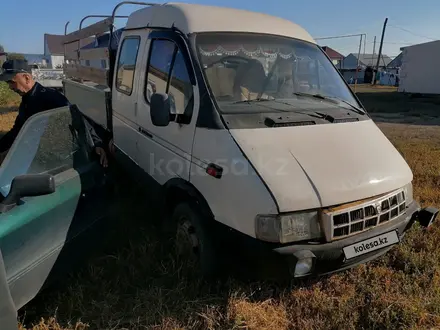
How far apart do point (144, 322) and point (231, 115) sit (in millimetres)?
1753

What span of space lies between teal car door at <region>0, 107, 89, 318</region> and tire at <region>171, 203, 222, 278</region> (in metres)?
0.89

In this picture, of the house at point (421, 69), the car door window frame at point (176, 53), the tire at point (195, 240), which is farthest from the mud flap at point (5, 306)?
the house at point (421, 69)

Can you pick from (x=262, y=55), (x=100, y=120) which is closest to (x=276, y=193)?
(x=262, y=55)

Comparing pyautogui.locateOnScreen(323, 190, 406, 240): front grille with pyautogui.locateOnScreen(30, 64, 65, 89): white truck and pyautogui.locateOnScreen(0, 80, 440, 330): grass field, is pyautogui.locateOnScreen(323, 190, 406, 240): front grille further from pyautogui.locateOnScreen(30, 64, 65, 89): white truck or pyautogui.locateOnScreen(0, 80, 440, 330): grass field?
pyautogui.locateOnScreen(30, 64, 65, 89): white truck

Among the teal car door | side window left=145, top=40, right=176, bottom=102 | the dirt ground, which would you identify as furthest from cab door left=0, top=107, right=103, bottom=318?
the dirt ground

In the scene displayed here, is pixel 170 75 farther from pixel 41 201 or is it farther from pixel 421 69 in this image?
pixel 421 69

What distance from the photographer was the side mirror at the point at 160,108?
3.20m

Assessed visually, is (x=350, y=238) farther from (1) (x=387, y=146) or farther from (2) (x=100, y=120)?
(2) (x=100, y=120)

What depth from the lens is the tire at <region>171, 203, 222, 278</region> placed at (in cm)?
305

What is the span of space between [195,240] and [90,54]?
478cm

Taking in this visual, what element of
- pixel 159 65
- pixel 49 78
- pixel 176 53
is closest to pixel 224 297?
pixel 176 53

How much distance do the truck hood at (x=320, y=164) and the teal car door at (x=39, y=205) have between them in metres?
1.45

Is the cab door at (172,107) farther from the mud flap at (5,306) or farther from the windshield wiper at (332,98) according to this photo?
the mud flap at (5,306)

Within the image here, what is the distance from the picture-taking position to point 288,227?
2645 mm
